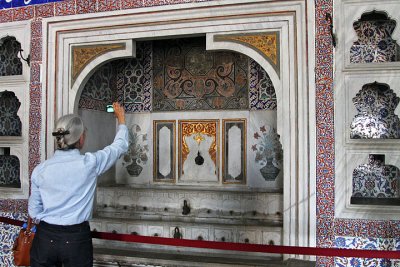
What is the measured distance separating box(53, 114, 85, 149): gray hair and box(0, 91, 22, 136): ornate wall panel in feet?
8.71

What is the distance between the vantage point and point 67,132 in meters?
1.97

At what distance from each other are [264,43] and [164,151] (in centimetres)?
159

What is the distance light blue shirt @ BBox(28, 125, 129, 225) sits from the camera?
1.95 m

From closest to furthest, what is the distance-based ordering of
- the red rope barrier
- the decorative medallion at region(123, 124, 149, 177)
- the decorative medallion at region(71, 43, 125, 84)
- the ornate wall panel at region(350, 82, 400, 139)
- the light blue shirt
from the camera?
the light blue shirt
the red rope barrier
the ornate wall panel at region(350, 82, 400, 139)
the decorative medallion at region(71, 43, 125, 84)
the decorative medallion at region(123, 124, 149, 177)

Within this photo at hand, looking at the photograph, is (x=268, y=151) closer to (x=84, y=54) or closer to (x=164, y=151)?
(x=164, y=151)

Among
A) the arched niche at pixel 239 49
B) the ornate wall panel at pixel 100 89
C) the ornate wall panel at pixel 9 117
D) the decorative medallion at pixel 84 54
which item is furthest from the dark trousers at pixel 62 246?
Result: the ornate wall panel at pixel 9 117

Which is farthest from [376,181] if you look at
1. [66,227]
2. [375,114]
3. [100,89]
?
[100,89]

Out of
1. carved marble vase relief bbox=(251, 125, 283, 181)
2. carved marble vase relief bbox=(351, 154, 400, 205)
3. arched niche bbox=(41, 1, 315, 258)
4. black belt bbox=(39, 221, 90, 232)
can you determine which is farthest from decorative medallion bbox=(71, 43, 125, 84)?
carved marble vase relief bbox=(351, 154, 400, 205)

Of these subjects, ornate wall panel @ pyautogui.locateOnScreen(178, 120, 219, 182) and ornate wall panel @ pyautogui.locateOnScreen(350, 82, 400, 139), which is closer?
ornate wall panel @ pyautogui.locateOnScreen(350, 82, 400, 139)

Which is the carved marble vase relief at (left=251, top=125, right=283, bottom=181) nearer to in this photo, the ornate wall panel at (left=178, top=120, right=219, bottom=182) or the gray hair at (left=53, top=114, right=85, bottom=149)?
the ornate wall panel at (left=178, top=120, right=219, bottom=182)

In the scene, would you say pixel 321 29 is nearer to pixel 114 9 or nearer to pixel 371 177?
pixel 371 177

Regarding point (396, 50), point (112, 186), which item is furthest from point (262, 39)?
point (112, 186)

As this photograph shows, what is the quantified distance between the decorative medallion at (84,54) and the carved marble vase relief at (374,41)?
1.95 m

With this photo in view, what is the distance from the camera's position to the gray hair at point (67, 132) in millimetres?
1974
